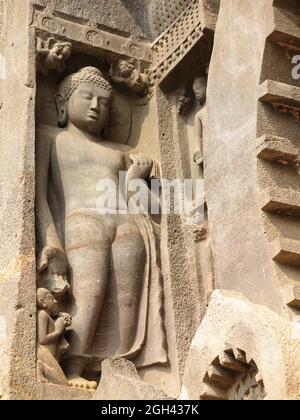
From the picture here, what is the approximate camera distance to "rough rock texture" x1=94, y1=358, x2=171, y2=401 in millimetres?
4688

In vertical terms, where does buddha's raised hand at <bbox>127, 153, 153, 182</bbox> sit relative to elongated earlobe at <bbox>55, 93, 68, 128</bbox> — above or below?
below

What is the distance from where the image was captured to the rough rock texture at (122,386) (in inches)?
185

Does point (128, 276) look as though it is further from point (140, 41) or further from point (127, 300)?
point (140, 41)

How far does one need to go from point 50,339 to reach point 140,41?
2.23 m

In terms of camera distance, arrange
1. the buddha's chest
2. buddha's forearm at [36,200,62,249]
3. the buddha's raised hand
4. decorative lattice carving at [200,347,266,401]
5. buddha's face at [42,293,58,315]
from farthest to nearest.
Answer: the buddha's raised hand
the buddha's chest
buddha's forearm at [36,200,62,249]
buddha's face at [42,293,58,315]
decorative lattice carving at [200,347,266,401]

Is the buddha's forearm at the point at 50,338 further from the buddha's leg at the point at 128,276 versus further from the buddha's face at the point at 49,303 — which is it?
the buddha's leg at the point at 128,276

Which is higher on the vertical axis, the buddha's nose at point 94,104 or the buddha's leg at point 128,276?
the buddha's nose at point 94,104

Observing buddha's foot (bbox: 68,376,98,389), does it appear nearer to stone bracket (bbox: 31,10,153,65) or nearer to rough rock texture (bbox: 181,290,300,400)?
rough rock texture (bbox: 181,290,300,400)

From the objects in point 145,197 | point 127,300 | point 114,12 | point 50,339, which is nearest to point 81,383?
point 50,339

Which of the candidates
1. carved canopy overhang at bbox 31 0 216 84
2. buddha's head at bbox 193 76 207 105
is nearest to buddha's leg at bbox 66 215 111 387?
buddha's head at bbox 193 76 207 105

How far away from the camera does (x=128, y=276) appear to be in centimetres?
632

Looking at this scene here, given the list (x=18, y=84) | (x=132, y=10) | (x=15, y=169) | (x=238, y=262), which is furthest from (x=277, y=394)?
(x=132, y=10)

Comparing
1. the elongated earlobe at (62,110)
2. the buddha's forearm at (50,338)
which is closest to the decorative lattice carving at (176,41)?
the elongated earlobe at (62,110)

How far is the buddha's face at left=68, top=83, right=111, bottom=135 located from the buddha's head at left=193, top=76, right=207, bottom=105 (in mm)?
576
